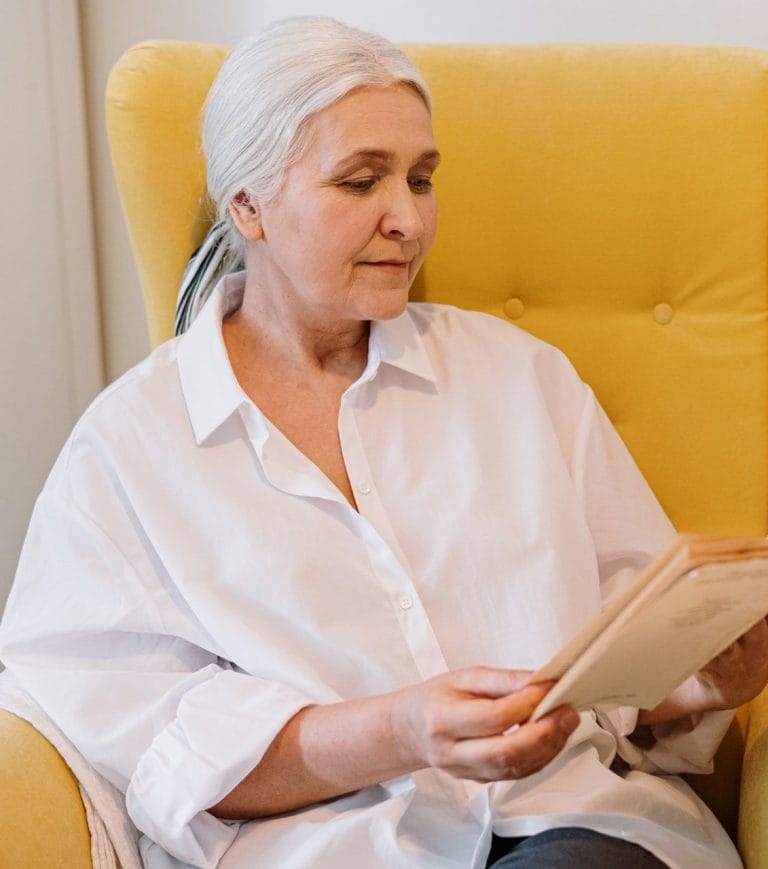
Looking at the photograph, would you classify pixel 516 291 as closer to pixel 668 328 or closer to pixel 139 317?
pixel 668 328

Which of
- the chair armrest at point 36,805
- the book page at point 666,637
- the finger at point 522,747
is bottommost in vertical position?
the chair armrest at point 36,805

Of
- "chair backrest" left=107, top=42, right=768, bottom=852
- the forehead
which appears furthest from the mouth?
"chair backrest" left=107, top=42, right=768, bottom=852

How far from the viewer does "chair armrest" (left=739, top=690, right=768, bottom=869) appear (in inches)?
47.3

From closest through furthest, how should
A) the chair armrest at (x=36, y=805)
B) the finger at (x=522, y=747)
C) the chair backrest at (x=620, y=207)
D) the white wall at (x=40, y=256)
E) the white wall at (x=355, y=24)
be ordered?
the finger at (x=522, y=747) < the chair armrest at (x=36, y=805) < the chair backrest at (x=620, y=207) < the white wall at (x=355, y=24) < the white wall at (x=40, y=256)

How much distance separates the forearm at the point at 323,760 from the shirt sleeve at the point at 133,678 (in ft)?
0.07

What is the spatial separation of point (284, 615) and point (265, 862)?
0.23m

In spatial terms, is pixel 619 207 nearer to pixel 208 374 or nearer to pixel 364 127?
pixel 364 127

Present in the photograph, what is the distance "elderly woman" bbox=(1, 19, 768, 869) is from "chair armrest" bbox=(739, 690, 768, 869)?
0.09 feet

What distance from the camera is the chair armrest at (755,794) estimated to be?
1.20m

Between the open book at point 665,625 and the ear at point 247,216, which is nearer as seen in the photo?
the open book at point 665,625

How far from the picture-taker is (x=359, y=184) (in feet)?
4.16

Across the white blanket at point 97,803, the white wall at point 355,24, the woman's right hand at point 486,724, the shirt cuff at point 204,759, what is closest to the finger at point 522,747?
the woman's right hand at point 486,724

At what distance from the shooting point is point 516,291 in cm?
154

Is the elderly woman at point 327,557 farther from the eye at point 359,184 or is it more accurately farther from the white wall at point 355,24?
the white wall at point 355,24
